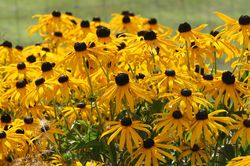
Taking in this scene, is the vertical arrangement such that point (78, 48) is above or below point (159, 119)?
above

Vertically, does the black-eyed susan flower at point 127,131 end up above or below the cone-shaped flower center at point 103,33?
below

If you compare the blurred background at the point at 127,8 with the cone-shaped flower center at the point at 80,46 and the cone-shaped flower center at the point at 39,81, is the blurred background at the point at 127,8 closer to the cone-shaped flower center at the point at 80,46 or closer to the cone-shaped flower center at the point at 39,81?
the cone-shaped flower center at the point at 39,81

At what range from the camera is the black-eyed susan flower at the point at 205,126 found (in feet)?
9.89

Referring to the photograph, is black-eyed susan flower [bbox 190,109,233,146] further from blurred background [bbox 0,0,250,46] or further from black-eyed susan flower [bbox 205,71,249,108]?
blurred background [bbox 0,0,250,46]

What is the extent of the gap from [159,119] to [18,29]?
7.84 meters

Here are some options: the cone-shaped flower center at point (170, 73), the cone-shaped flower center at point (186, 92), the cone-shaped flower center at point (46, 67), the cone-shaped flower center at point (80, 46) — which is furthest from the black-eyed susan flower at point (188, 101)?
the cone-shaped flower center at point (46, 67)

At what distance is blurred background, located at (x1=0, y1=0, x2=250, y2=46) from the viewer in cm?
1119

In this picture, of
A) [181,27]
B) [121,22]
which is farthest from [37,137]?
[121,22]

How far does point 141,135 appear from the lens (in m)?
3.28

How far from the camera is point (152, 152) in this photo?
3.11 m

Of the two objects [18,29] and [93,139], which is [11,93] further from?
[18,29]

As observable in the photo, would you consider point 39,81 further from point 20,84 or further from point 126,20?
point 126,20

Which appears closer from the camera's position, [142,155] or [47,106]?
[142,155]

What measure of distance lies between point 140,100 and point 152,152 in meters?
0.33
